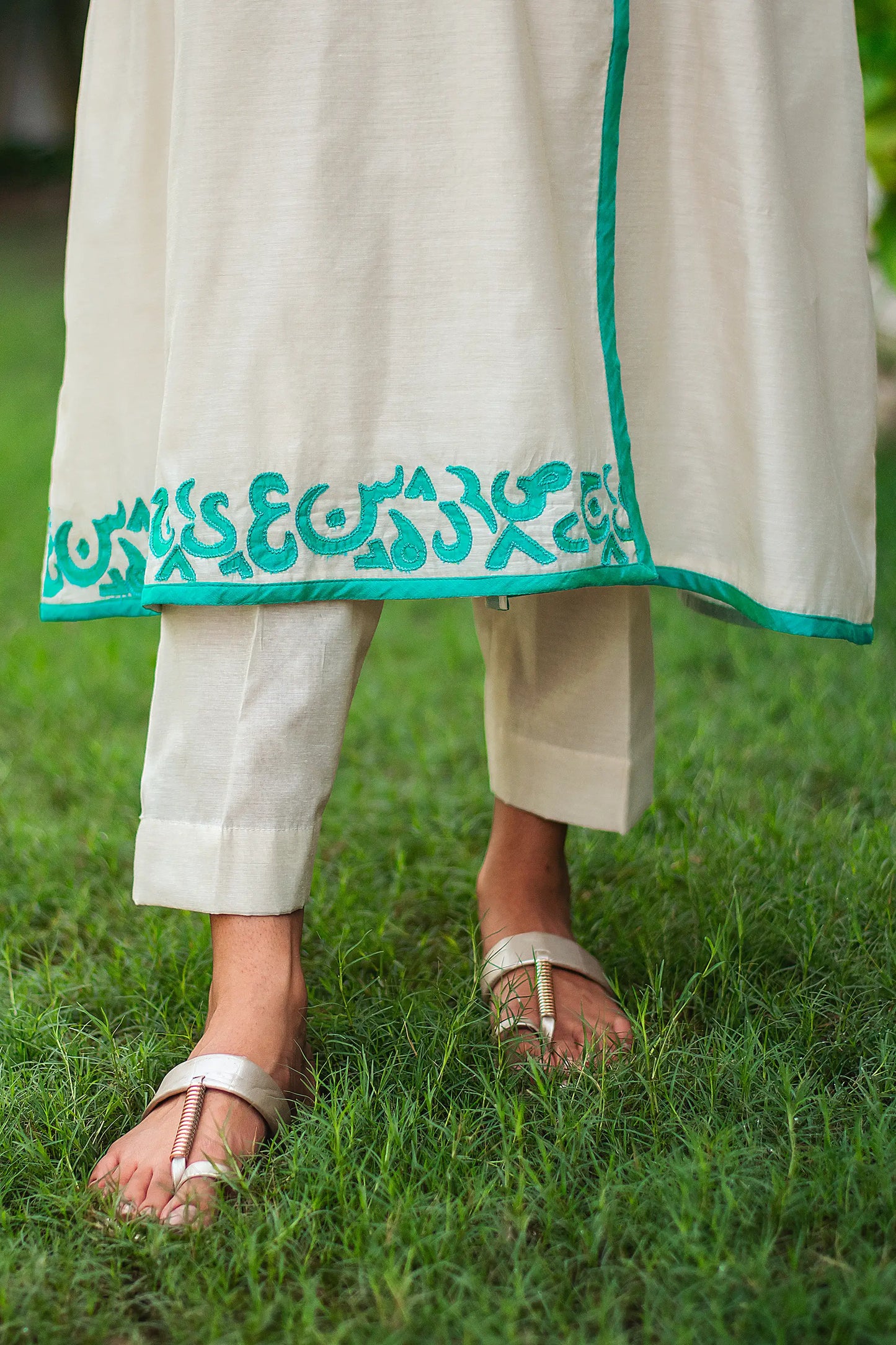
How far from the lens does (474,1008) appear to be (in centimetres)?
131

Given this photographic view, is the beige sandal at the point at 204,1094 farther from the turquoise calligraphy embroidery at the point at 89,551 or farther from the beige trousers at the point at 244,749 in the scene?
the turquoise calligraphy embroidery at the point at 89,551

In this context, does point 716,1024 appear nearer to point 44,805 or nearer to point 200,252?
point 200,252

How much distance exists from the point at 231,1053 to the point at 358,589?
0.43 m

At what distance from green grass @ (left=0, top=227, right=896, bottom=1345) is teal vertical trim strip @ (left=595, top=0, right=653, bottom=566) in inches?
20.6

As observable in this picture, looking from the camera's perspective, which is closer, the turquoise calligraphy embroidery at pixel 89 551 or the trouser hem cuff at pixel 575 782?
the turquoise calligraphy embroidery at pixel 89 551

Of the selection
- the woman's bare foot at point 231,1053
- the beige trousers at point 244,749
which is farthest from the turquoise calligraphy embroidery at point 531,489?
the woman's bare foot at point 231,1053

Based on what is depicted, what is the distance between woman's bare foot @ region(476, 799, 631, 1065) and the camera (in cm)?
124

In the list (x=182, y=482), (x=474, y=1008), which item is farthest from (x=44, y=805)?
(x=182, y=482)

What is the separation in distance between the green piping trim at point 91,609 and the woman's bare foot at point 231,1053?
34 cm

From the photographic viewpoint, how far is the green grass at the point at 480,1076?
0.90 m

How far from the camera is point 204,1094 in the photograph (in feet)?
3.47

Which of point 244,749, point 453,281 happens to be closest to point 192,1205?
point 244,749

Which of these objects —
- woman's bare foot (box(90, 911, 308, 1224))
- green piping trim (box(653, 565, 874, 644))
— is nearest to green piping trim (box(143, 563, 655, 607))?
green piping trim (box(653, 565, 874, 644))

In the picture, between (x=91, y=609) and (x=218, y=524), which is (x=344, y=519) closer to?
(x=218, y=524)
